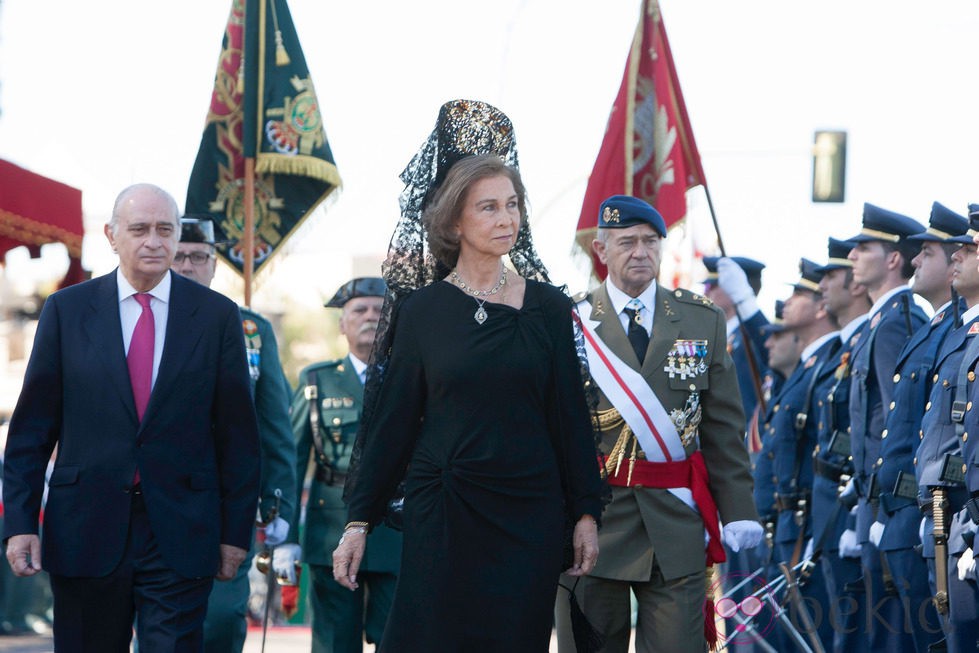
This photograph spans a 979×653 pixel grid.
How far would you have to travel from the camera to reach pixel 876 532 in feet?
26.7

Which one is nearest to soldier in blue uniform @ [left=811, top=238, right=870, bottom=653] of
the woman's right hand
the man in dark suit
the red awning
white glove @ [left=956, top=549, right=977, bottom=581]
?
white glove @ [left=956, top=549, right=977, bottom=581]

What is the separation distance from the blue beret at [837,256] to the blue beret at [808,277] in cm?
96

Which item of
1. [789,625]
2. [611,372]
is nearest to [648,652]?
[611,372]

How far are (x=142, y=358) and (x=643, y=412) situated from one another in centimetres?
208

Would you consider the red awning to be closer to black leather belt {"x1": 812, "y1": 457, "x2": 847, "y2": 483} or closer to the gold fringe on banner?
the gold fringe on banner

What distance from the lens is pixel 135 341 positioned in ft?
20.3

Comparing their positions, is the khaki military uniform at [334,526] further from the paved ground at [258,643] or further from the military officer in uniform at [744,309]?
the paved ground at [258,643]

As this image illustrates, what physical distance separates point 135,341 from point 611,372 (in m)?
2.02

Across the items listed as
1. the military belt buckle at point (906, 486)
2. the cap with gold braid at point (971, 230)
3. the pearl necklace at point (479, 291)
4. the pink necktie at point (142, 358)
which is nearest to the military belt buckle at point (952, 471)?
the military belt buckle at point (906, 486)

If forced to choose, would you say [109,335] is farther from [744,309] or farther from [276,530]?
[744,309]

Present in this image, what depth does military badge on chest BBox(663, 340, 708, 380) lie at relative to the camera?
7.02 metres

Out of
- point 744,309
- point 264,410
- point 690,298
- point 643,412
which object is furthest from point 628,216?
point 744,309

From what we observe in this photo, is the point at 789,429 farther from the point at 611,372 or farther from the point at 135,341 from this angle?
the point at 135,341

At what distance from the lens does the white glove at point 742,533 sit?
6902mm
